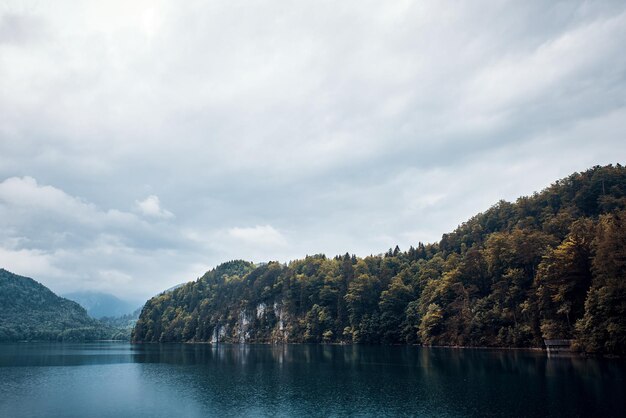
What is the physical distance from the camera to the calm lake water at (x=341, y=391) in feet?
143

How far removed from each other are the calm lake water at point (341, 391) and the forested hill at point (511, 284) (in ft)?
38.0

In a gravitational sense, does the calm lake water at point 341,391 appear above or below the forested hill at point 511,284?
below

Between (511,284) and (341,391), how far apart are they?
78932 mm

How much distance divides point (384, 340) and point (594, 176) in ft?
304

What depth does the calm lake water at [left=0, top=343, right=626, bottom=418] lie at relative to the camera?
43.5 metres

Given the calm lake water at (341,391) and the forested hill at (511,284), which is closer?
the calm lake water at (341,391)

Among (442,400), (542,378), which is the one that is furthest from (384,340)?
(442,400)

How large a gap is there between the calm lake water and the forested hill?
11.6m

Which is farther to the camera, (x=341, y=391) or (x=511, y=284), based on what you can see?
(x=511, y=284)

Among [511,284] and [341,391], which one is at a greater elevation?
[511,284]

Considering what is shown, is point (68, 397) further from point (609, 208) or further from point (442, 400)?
point (609, 208)

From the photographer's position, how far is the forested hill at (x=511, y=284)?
77625 millimetres

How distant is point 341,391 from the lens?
182 feet

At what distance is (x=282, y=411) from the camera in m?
44.7
